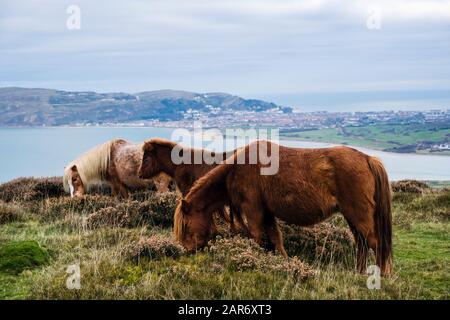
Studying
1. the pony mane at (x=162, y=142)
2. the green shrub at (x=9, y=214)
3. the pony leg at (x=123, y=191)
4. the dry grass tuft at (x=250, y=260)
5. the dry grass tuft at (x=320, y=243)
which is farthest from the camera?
the pony leg at (x=123, y=191)

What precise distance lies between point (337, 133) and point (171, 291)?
5937cm

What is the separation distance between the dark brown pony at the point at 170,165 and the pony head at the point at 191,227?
2.86 metres

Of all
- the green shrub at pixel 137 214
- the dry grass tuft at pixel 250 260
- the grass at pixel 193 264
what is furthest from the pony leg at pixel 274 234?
the green shrub at pixel 137 214

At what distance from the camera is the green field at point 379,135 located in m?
56.7

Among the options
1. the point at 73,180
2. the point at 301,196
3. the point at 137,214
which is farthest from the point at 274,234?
the point at 73,180

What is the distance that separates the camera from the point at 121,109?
76875 mm

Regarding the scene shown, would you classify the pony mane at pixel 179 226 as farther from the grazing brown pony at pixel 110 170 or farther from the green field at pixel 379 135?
the green field at pixel 379 135

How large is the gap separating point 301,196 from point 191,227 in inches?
70.8

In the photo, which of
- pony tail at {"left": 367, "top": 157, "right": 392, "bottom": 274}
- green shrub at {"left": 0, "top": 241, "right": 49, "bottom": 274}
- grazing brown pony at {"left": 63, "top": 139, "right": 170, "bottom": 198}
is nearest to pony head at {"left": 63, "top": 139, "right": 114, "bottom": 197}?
grazing brown pony at {"left": 63, "top": 139, "right": 170, "bottom": 198}

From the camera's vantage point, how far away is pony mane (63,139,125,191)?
53.3 ft

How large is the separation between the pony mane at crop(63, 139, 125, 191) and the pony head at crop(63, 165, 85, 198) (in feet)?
0.33

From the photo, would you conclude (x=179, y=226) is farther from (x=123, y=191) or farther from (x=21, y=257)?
(x=123, y=191)
